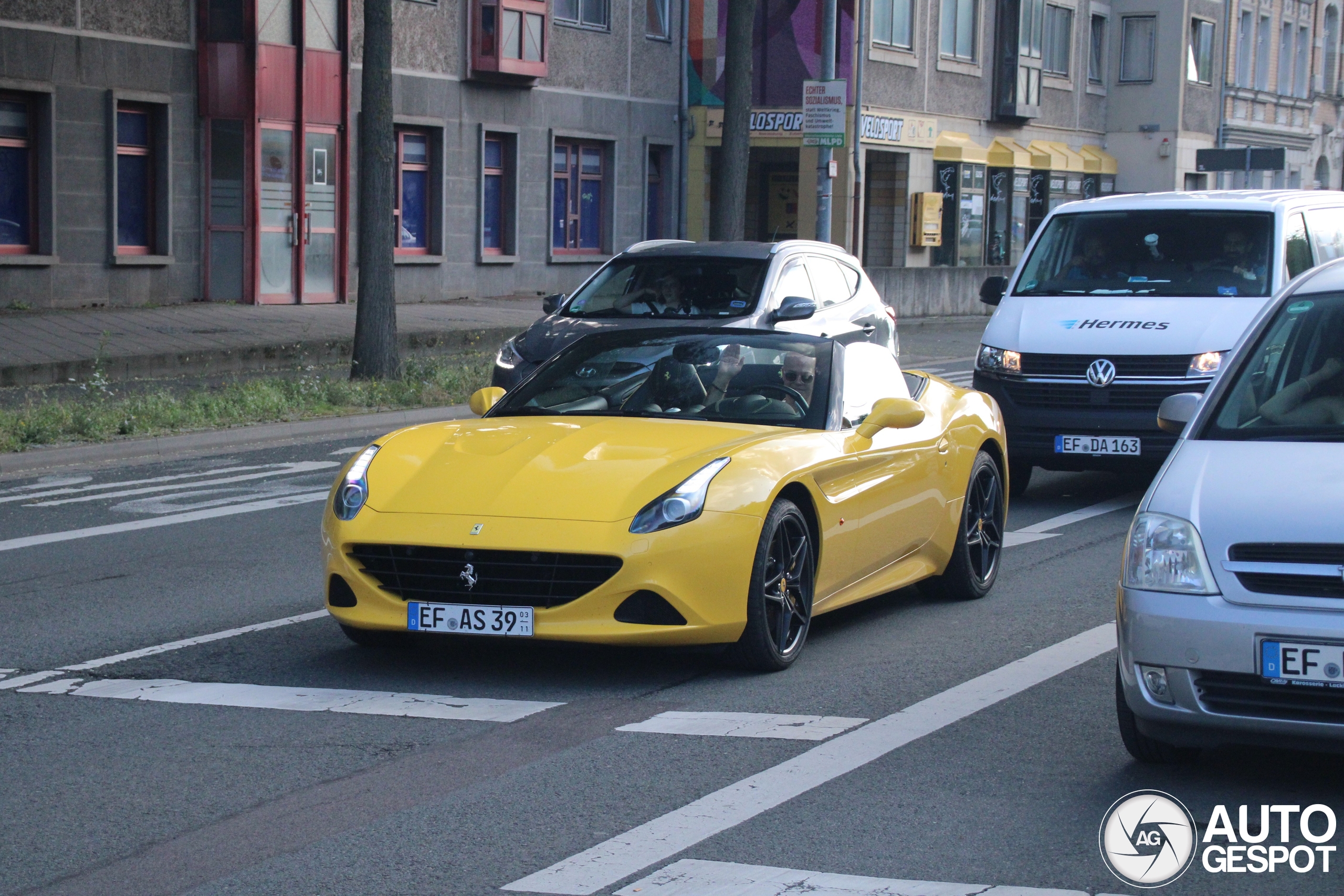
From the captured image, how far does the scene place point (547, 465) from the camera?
22.7 feet

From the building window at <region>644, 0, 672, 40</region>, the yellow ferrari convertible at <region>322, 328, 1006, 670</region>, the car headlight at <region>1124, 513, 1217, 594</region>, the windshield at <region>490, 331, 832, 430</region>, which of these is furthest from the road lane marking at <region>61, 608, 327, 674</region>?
the building window at <region>644, 0, 672, 40</region>

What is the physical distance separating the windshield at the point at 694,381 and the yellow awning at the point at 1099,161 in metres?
45.4

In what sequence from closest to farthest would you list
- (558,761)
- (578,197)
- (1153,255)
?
(558,761) → (1153,255) → (578,197)

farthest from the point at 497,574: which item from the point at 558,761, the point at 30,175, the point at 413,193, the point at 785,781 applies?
the point at 413,193

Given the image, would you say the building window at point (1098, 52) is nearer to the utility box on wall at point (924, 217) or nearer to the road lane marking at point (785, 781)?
the utility box on wall at point (924, 217)

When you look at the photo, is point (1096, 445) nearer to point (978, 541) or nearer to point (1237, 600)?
point (978, 541)

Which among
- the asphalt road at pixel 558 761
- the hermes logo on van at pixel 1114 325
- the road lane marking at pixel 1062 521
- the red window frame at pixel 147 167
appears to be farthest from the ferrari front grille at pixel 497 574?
the red window frame at pixel 147 167

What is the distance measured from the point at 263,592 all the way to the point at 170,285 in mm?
19174

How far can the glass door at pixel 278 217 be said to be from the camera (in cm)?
2805

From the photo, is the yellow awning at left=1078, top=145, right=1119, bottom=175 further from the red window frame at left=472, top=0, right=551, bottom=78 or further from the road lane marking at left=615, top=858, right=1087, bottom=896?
the road lane marking at left=615, top=858, right=1087, bottom=896

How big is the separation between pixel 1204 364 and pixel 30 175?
18.5 metres

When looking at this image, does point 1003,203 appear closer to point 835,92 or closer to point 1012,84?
point 1012,84

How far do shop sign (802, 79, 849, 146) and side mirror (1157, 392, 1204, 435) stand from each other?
19169 millimetres

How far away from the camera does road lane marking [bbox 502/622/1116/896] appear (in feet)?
15.1
